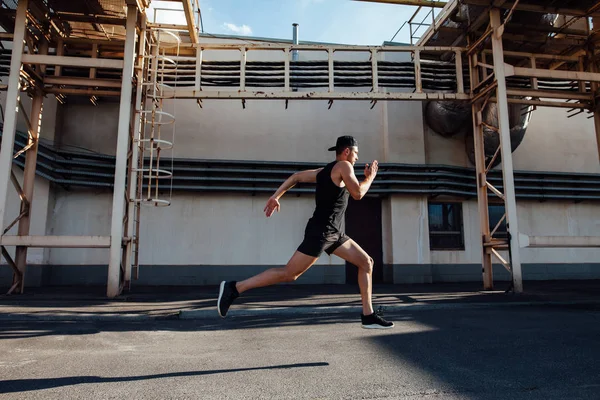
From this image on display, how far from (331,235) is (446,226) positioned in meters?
9.21

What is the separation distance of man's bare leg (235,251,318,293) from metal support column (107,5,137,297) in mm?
4533

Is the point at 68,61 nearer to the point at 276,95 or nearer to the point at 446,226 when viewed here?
the point at 276,95

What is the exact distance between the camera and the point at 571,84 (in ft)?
37.2

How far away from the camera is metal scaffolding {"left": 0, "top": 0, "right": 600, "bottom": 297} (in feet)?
26.6

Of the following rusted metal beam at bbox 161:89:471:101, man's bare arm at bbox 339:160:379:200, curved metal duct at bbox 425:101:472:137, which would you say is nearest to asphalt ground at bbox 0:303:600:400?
man's bare arm at bbox 339:160:379:200

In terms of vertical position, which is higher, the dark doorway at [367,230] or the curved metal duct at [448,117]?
the curved metal duct at [448,117]

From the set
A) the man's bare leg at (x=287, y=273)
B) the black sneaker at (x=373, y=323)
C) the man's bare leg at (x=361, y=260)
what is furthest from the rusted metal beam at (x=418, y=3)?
the black sneaker at (x=373, y=323)

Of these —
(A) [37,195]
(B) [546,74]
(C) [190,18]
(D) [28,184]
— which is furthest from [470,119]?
(A) [37,195]

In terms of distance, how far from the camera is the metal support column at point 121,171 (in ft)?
25.3

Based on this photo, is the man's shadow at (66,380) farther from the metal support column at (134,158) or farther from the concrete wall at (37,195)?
the concrete wall at (37,195)

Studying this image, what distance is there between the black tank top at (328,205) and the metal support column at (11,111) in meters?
6.62

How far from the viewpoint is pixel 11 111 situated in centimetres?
784

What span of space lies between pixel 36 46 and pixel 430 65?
9002 mm

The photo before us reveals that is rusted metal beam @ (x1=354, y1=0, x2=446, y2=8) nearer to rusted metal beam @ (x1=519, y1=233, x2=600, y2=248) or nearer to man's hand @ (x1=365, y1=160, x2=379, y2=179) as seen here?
rusted metal beam @ (x1=519, y1=233, x2=600, y2=248)
